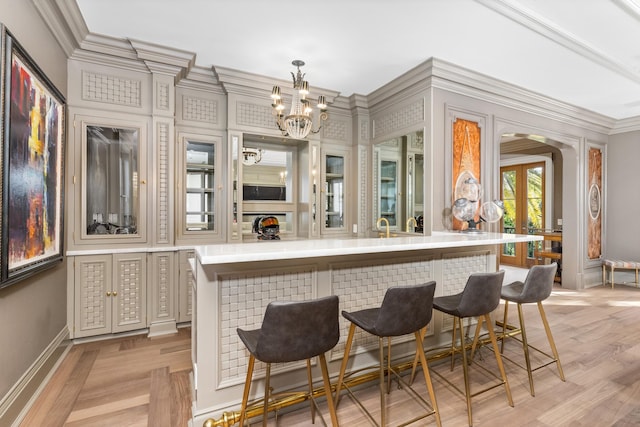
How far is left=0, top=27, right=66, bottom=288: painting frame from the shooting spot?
1.82 meters

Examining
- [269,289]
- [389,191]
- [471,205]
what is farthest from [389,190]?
[269,289]

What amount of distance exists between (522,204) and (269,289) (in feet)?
23.0

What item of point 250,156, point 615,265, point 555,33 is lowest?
point 615,265

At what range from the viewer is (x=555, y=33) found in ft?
9.71

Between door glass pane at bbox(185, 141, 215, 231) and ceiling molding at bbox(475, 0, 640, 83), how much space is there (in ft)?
9.89

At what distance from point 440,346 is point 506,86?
3.31 m

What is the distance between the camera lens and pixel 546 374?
8.36 ft

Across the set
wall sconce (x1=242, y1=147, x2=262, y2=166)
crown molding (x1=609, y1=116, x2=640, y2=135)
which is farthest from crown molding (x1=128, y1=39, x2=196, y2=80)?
crown molding (x1=609, y1=116, x2=640, y2=135)

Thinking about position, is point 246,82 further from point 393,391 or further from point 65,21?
point 393,391

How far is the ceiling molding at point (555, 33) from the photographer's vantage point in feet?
8.46

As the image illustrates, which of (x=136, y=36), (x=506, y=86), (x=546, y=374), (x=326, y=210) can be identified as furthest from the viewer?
(x=326, y=210)

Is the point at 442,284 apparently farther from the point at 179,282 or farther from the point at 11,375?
the point at 11,375

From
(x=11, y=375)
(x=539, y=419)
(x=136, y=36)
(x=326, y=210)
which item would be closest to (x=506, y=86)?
(x=326, y=210)

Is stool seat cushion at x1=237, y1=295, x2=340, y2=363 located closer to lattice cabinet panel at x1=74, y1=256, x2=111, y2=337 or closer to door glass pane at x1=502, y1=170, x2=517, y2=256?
lattice cabinet panel at x1=74, y1=256, x2=111, y2=337
